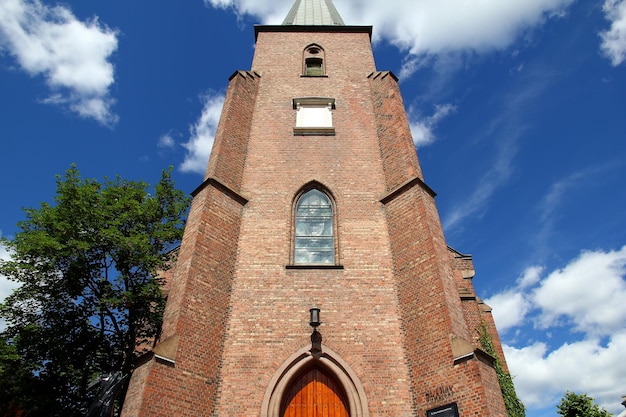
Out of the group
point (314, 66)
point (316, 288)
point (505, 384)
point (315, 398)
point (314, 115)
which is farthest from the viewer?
point (314, 66)

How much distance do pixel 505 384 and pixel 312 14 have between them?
709 inches

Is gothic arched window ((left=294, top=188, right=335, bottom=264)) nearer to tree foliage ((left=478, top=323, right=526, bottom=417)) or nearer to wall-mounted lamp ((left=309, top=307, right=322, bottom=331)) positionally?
wall-mounted lamp ((left=309, top=307, right=322, bottom=331))

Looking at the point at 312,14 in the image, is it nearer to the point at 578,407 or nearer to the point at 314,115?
the point at 314,115

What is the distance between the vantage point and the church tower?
294 inches

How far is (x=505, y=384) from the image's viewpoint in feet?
35.9

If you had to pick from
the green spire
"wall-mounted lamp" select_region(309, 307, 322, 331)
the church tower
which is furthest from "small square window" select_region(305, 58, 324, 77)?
Answer: "wall-mounted lamp" select_region(309, 307, 322, 331)

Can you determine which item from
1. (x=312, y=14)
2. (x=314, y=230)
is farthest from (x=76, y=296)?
(x=312, y=14)

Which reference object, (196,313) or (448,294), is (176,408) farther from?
(448,294)

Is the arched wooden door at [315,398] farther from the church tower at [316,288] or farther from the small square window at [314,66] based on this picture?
the small square window at [314,66]

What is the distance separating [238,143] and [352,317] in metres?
5.77

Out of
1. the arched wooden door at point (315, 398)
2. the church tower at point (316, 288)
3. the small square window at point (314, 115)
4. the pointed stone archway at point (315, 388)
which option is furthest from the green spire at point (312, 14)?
the arched wooden door at point (315, 398)

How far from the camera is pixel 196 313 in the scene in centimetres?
810

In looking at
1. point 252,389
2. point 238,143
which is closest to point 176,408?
point 252,389

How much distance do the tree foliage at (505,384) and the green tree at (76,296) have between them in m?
8.62
